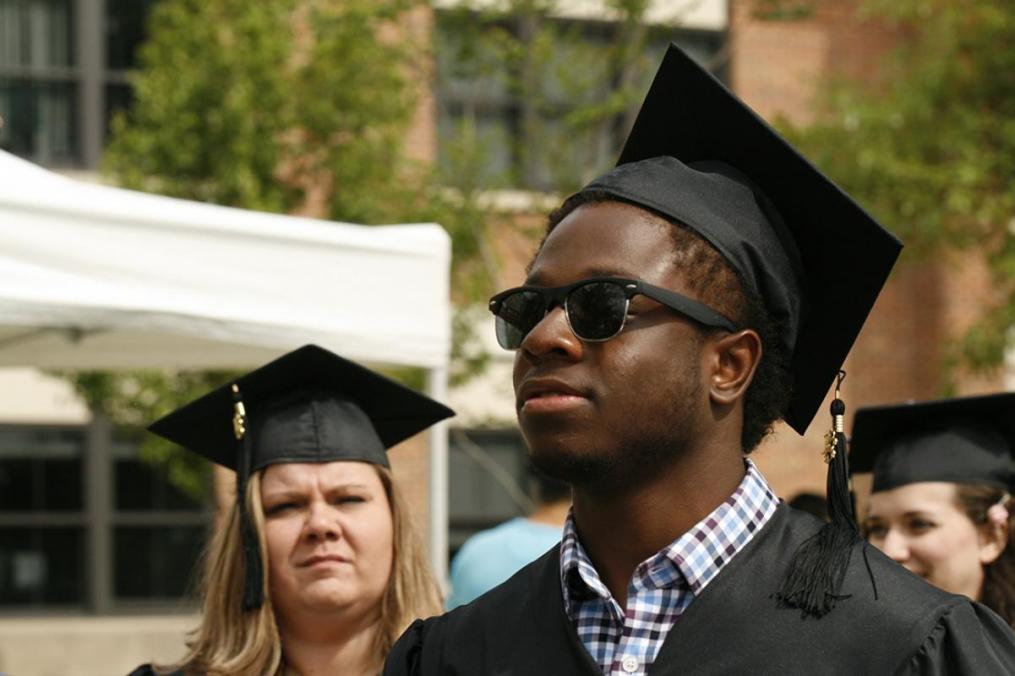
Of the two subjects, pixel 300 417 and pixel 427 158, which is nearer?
pixel 300 417

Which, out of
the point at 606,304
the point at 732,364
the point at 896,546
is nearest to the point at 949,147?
the point at 896,546

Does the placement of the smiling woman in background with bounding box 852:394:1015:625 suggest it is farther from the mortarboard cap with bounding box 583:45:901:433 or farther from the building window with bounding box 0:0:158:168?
the building window with bounding box 0:0:158:168

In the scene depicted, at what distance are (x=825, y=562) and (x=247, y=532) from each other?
178 cm

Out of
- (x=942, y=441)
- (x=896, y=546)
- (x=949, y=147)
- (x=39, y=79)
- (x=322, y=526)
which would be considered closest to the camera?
(x=322, y=526)

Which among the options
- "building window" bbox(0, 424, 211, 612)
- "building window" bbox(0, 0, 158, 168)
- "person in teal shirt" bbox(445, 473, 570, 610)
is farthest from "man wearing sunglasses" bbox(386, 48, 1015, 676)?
"building window" bbox(0, 0, 158, 168)

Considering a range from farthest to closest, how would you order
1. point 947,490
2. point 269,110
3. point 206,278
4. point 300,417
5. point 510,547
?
1. point 269,110
2. point 510,547
3. point 206,278
4. point 947,490
5. point 300,417

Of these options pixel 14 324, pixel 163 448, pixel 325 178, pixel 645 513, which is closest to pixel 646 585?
pixel 645 513

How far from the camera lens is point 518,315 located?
1978 mm

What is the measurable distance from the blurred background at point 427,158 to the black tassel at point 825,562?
11.4ft

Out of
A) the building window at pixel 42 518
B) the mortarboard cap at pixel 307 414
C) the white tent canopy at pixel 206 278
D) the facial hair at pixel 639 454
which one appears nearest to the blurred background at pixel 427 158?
the building window at pixel 42 518

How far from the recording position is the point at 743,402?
2.00 metres

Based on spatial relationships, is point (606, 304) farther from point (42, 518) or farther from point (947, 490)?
point (42, 518)

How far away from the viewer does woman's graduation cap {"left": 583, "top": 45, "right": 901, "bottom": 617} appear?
1977 millimetres

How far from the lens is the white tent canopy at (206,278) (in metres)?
4.38
